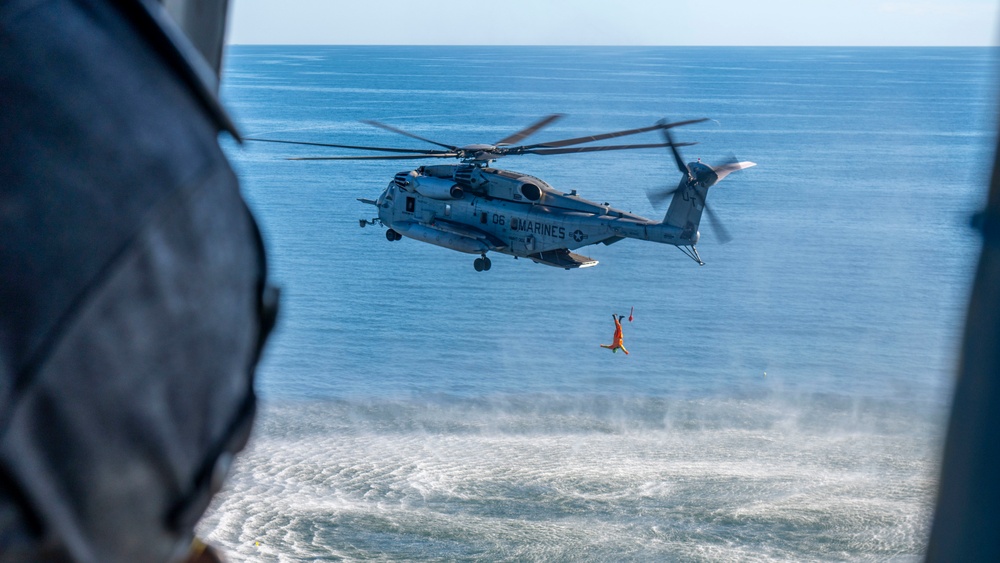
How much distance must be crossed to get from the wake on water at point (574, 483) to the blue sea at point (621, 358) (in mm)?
169

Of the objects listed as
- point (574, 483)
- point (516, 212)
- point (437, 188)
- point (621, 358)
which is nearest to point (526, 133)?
point (516, 212)

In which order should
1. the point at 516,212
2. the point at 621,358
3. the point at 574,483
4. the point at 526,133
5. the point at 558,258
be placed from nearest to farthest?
the point at 526,133, the point at 516,212, the point at 558,258, the point at 574,483, the point at 621,358

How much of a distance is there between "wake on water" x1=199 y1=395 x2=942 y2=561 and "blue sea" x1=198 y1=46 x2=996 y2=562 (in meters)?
0.17

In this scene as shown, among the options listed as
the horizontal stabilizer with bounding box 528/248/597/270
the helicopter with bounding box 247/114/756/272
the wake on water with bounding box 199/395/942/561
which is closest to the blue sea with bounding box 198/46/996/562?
the wake on water with bounding box 199/395/942/561

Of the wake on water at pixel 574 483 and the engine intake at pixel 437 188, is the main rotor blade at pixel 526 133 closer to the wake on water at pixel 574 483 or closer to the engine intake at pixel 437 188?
the engine intake at pixel 437 188

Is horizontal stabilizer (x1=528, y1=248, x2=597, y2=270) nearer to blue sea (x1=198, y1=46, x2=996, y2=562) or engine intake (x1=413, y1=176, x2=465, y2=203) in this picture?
engine intake (x1=413, y1=176, x2=465, y2=203)

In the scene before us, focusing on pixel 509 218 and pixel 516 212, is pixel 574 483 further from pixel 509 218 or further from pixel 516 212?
pixel 516 212

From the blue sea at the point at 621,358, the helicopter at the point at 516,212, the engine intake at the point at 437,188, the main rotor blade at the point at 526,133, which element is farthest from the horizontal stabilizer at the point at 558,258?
the blue sea at the point at 621,358

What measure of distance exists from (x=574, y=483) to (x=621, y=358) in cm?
2591

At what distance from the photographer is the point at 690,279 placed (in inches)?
3118

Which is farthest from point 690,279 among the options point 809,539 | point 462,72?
point 462,72

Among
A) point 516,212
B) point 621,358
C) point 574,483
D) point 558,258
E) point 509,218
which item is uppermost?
point 516,212

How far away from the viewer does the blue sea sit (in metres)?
37.2

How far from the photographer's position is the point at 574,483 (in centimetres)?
4253
